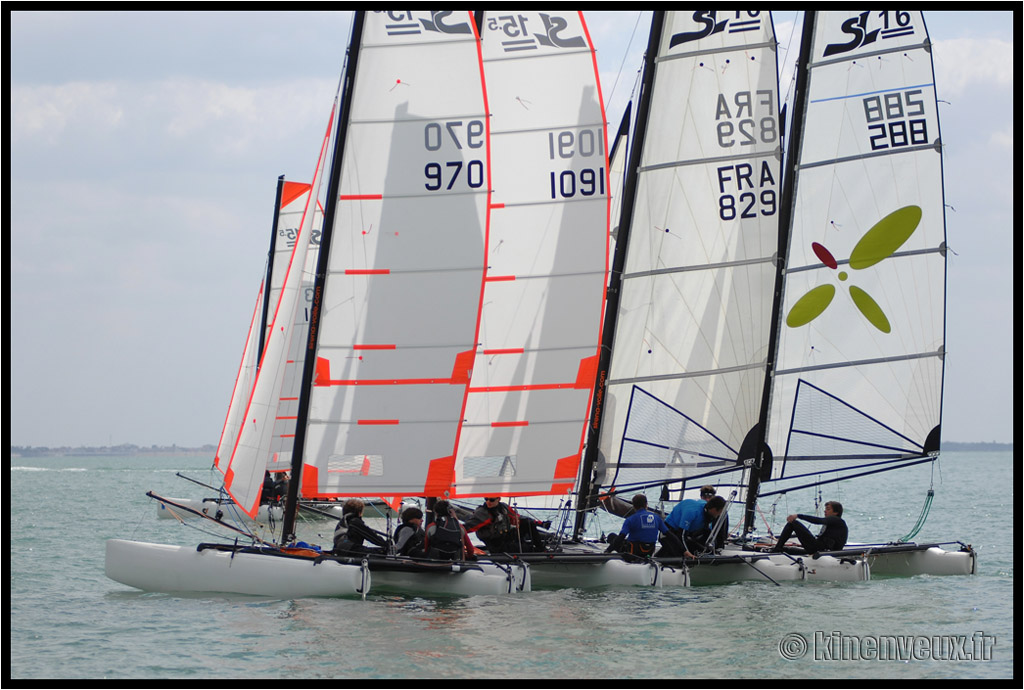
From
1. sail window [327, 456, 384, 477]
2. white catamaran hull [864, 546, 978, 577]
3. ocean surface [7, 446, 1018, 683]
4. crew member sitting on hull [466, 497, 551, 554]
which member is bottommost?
ocean surface [7, 446, 1018, 683]

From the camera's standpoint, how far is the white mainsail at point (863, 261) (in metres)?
18.0

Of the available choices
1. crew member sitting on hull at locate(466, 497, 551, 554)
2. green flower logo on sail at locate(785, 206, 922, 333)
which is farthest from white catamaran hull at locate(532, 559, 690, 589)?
green flower logo on sail at locate(785, 206, 922, 333)

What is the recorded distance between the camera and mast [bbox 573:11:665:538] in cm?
1803

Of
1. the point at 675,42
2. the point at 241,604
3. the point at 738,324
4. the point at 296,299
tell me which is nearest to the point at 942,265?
the point at 738,324

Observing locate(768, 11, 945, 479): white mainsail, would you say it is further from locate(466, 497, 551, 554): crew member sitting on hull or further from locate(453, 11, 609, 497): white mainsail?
locate(466, 497, 551, 554): crew member sitting on hull

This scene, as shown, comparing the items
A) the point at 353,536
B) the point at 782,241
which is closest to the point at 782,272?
the point at 782,241

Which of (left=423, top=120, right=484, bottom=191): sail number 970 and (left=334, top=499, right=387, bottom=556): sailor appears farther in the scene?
(left=423, top=120, right=484, bottom=191): sail number 970

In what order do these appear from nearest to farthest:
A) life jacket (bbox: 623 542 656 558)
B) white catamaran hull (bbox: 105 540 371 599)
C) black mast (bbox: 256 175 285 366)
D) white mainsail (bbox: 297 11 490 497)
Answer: white catamaran hull (bbox: 105 540 371 599), white mainsail (bbox: 297 11 490 497), life jacket (bbox: 623 542 656 558), black mast (bbox: 256 175 285 366)

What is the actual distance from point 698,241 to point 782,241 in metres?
1.25

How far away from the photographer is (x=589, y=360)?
59.4ft

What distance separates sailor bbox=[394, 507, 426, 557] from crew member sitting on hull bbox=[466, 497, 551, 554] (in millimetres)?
1371

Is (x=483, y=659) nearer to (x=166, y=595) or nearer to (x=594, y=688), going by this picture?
(x=594, y=688)

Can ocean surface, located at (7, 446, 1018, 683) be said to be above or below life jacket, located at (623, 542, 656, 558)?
below

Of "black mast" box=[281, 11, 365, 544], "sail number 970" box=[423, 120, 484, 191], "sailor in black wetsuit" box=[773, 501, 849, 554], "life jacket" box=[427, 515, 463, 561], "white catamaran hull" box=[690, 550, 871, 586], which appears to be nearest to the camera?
"life jacket" box=[427, 515, 463, 561]
